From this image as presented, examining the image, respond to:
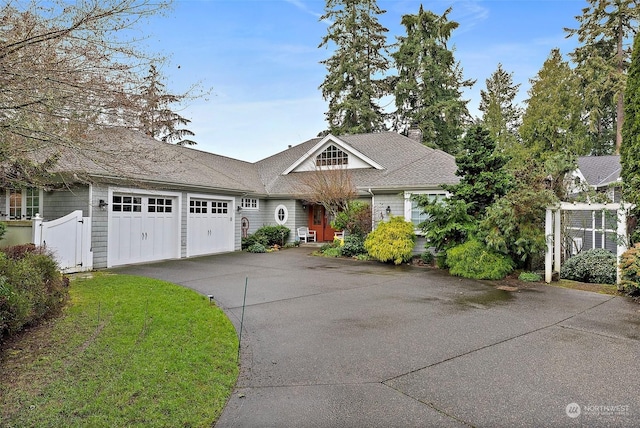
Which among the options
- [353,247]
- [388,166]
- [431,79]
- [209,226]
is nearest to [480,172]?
[353,247]

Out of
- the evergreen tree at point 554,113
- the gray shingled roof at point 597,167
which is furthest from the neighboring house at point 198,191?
the evergreen tree at point 554,113

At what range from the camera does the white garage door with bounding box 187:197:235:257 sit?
1415 cm

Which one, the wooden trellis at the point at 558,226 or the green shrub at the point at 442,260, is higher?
the wooden trellis at the point at 558,226

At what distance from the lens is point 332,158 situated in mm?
19203

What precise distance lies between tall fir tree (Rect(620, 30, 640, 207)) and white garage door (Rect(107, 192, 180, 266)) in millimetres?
13109

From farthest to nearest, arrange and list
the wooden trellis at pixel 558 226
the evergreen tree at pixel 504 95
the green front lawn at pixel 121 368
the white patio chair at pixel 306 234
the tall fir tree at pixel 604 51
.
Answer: the evergreen tree at pixel 504 95 → the tall fir tree at pixel 604 51 → the white patio chair at pixel 306 234 → the wooden trellis at pixel 558 226 → the green front lawn at pixel 121 368

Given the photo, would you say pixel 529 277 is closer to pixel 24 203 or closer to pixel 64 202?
pixel 64 202

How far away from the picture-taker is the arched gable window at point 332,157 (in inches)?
749

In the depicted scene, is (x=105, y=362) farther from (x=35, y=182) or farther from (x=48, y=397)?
(x=35, y=182)

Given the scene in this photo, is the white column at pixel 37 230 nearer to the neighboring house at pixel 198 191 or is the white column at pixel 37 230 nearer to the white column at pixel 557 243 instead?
the neighboring house at pixel 198 191

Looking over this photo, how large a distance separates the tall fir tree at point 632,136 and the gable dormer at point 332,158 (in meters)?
10.3

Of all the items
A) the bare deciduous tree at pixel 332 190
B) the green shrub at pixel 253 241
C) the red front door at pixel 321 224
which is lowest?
the green shrub at pixel 253 241

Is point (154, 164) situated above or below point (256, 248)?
above

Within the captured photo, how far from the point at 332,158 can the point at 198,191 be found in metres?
7.56
